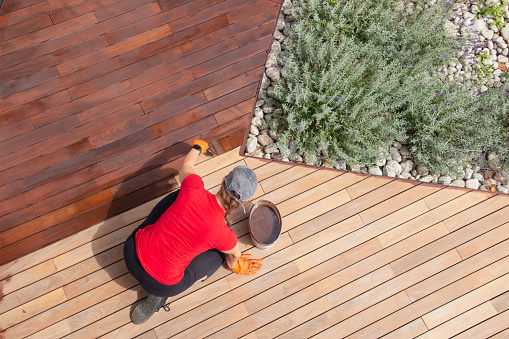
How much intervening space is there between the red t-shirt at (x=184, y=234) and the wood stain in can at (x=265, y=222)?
0.51 metres

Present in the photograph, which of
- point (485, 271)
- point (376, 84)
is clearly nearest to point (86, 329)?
point (376, 84)

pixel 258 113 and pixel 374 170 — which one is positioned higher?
pixel 258 113

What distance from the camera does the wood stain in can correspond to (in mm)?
2342

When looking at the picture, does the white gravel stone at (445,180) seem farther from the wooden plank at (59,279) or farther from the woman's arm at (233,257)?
the wooden plank at (59,279)

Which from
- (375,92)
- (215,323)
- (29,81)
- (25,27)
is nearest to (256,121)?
(375,92)

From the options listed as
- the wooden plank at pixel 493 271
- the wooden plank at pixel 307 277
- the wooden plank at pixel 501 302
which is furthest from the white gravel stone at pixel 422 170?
the wooden plank at pixel 501 302

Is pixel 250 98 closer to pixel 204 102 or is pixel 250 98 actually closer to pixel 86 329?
pixel 204 102

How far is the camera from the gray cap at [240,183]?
5.36 feet

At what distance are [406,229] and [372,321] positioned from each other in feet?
2.54

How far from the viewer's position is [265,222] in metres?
2.37

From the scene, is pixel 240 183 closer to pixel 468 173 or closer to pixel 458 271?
pixel 458 271

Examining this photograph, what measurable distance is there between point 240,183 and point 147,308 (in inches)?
51.0

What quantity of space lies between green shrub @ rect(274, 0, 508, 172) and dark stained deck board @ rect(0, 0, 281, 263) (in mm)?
423

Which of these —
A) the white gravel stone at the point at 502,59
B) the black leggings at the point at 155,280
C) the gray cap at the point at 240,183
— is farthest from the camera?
the white gravel stone at the point at 502,59
